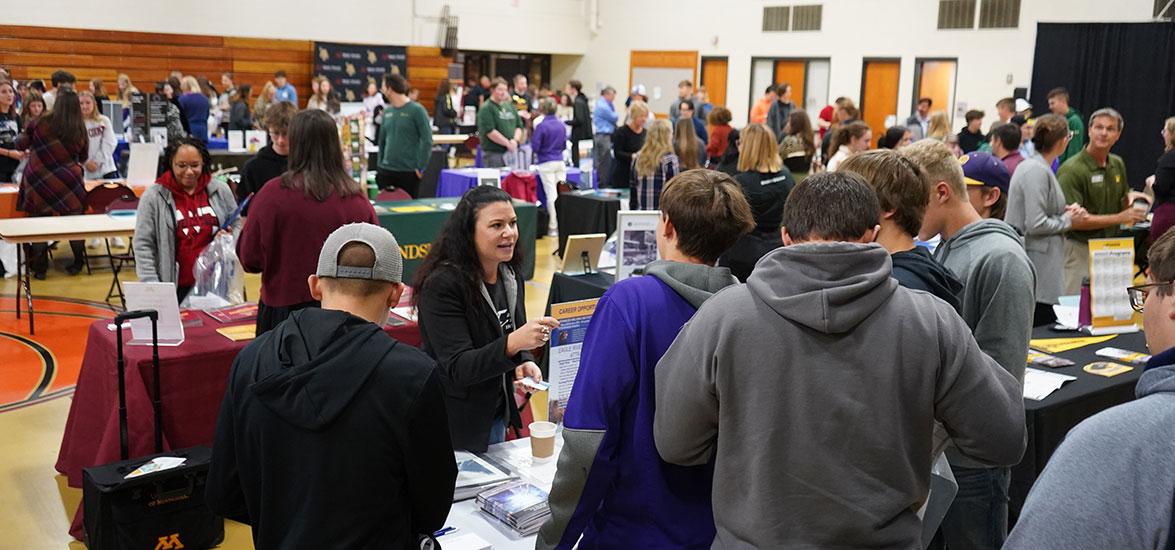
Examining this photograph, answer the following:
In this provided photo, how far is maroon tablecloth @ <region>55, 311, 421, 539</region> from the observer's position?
3797 millimetres

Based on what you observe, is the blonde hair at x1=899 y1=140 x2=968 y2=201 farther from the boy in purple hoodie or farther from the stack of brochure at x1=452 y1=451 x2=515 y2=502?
the stack of brochure at x1=452 y1=451 x2=515 y2=502

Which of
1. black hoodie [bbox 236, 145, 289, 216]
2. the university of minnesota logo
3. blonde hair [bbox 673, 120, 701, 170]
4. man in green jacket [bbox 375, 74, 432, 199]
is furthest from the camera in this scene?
man in green jacket [bbox 375, 74, 432, 199]

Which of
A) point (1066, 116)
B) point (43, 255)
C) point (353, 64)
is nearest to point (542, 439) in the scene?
point (43, 255)

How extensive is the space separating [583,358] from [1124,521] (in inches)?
40.6

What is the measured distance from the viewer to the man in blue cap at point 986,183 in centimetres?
284

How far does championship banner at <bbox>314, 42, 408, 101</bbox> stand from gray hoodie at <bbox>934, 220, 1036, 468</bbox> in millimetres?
18085

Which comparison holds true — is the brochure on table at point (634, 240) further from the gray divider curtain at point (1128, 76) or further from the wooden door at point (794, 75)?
the wooden door at point (794, 75)

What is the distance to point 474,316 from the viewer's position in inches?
116

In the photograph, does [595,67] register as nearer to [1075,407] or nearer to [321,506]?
[1075,407]

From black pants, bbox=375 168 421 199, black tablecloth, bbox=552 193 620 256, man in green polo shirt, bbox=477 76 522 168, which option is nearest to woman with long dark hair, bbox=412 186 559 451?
black tablecloth, bbox=552 193 620 256

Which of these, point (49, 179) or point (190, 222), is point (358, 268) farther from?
point (49, 179)

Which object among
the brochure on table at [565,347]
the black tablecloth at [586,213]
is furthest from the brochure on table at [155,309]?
the black tablecloth at [586,213]

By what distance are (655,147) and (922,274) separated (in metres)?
5.61

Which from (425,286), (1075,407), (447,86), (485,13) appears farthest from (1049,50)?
(425,286)
